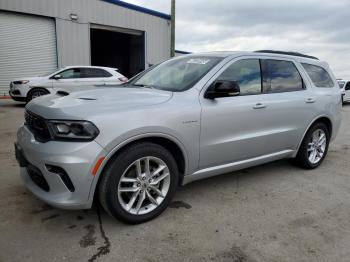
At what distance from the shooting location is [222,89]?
10.5 feet

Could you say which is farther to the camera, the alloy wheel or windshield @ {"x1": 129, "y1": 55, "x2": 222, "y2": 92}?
the alloy wheel

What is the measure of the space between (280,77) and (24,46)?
14870mm

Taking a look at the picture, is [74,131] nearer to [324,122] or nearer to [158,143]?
[158,143]

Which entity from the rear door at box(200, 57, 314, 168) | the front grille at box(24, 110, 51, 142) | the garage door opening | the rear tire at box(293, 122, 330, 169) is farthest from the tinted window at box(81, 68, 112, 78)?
the front grille at box(24, 110, 51, 142)

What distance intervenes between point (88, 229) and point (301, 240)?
195 centimetres

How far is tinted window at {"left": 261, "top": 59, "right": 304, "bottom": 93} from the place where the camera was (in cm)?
398

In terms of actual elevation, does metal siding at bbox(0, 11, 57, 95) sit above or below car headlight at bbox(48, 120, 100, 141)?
above

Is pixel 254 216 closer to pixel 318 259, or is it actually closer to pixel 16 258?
pixel 318 259

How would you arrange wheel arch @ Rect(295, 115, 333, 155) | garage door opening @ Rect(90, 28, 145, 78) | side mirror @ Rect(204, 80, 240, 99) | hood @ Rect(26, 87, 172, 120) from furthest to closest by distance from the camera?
garage door opening @ Rect(90, 28, 145, 78), wheel arch @ Rect(295, 115, 333, 155), side mirror @ Rect(204, 80, 240, 99), hood @ Rect(26, 87, 172, 120)

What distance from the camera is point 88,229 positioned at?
287cm

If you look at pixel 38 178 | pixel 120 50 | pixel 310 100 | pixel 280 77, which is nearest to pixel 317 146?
pixel 310 100

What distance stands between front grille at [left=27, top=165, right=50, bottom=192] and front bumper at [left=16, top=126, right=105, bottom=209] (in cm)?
2

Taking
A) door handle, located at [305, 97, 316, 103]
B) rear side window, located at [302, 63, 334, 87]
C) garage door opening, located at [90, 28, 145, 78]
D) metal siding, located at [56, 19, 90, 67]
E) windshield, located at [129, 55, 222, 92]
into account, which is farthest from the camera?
garage door opening, located at [90, 28, 145, 78]

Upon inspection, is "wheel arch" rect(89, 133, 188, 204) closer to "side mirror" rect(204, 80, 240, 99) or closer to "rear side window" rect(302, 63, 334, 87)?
"side mirror" rect(204, 80, 240, 99)
